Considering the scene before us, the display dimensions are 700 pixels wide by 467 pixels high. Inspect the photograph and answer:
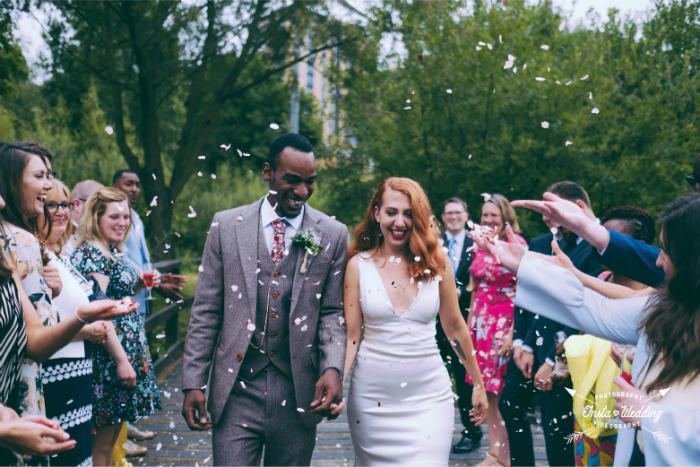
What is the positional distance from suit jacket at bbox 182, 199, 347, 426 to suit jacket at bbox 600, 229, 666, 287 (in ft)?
4.32

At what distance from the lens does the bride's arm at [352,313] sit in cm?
336

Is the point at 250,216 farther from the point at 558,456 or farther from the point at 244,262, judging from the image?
the point at 558,456

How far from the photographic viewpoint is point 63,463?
122 inches

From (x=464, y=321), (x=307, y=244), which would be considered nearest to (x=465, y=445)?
(x=464, y=321)

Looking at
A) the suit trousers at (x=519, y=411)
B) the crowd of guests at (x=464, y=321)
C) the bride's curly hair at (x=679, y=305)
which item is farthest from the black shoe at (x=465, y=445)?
the bride's curly hair at (x=679, y=305)

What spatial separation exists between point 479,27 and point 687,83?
3.09 meters

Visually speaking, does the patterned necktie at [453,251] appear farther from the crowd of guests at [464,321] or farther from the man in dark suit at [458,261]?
the crowd of guests at [464,321]

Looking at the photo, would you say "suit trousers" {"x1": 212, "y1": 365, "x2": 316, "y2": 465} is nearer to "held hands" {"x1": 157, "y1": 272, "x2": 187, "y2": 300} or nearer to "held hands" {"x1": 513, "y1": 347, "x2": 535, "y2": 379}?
"held hands" {"x1": 157, "y1": 272, "x2": 187, "y2": 300}

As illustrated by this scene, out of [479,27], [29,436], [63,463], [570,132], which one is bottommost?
[63,463]

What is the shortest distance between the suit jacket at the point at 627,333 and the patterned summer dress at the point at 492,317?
2669 mm

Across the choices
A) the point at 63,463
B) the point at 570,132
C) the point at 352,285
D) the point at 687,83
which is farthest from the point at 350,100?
the point at 63,463

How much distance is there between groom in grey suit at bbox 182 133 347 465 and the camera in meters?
2.93

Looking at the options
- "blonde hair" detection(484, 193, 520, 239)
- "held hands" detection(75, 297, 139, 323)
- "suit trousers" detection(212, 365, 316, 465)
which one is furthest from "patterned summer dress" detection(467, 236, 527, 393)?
"held hands" detection(75, 297, 139, 323)

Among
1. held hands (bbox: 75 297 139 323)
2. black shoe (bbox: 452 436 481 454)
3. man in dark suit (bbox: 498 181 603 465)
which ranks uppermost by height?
held hands (bbox: 75 297 139 323)
